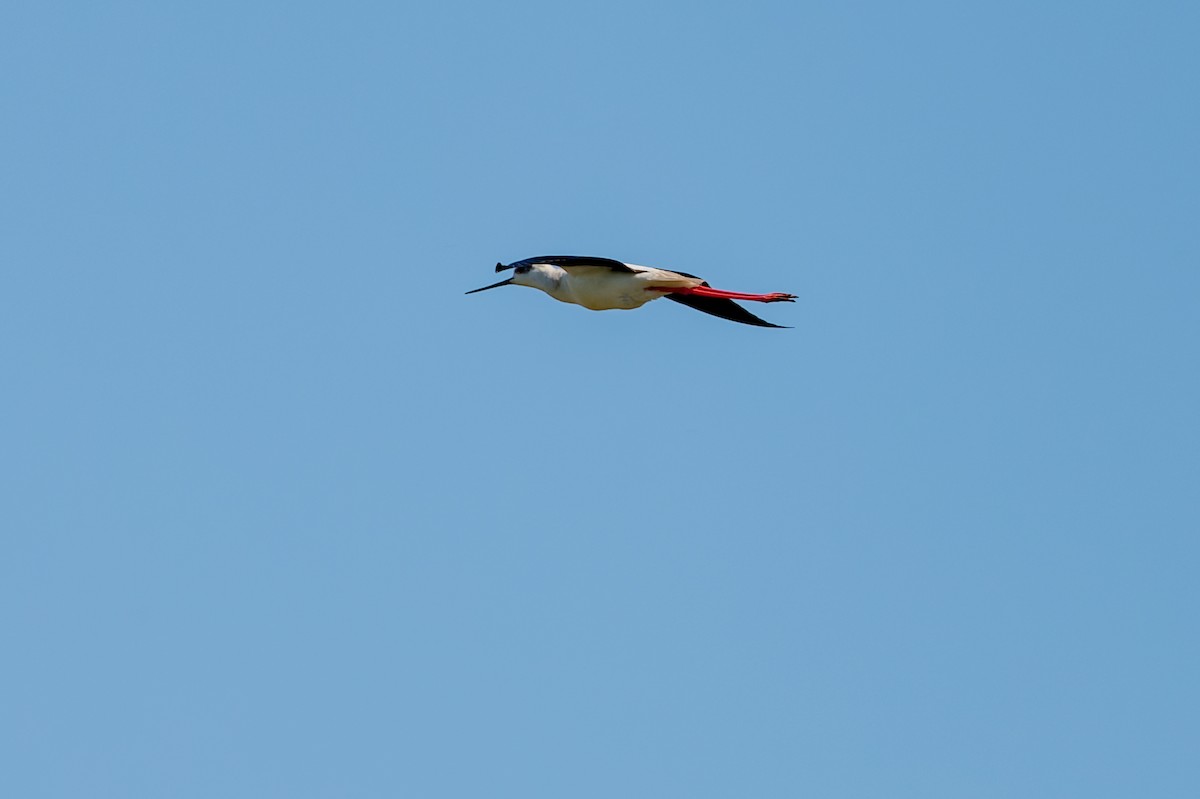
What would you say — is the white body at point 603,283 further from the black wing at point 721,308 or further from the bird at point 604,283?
the black wing at point 721,308

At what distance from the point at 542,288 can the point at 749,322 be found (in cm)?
297

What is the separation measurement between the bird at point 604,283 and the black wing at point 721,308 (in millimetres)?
626

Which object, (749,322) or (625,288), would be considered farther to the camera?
(749,322)

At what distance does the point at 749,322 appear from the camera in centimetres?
2614

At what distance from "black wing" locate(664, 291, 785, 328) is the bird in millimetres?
626

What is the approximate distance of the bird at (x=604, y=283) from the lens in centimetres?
2430

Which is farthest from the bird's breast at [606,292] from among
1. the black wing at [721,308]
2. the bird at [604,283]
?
the black wing at [721,308]

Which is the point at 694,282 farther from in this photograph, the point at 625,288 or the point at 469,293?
the point at 469,293

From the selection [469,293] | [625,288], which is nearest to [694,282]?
[625,288]

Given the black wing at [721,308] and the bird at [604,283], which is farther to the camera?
the black wing at [721,308]

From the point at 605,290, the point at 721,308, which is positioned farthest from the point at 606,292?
the point at 721,308

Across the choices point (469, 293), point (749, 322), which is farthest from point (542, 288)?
point (749, 322)

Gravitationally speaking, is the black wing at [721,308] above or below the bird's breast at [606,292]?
above

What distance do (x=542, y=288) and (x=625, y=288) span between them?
1121 mm
